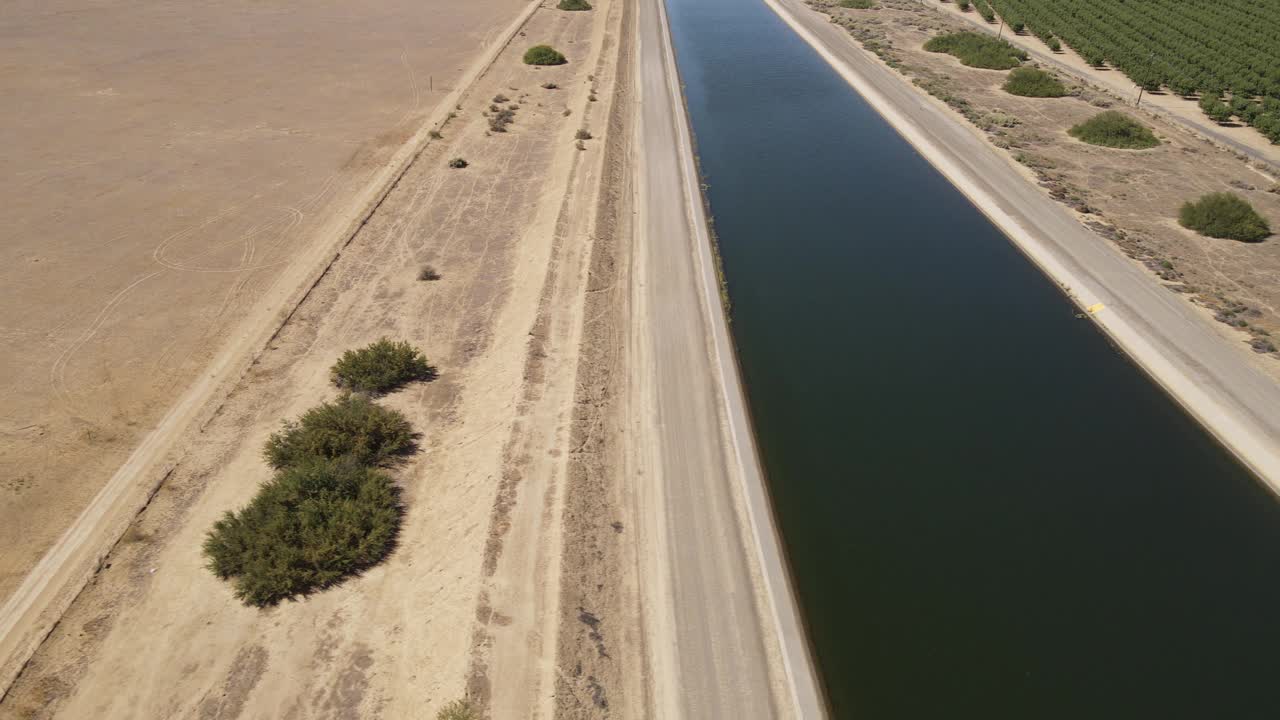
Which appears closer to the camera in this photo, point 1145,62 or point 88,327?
point 88,327

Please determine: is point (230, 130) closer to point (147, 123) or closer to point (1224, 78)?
point (147, 123)

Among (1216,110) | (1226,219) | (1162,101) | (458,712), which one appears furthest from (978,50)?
(458,712)

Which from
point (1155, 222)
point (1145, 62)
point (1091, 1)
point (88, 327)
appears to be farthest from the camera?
point (1091, 1)

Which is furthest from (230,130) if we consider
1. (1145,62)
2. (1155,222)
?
(1145,62)

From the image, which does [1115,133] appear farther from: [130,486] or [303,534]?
[130,486]

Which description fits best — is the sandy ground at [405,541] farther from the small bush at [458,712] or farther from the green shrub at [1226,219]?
the green shrub at [1226,219]

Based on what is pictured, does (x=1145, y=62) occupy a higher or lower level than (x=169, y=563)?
higher
